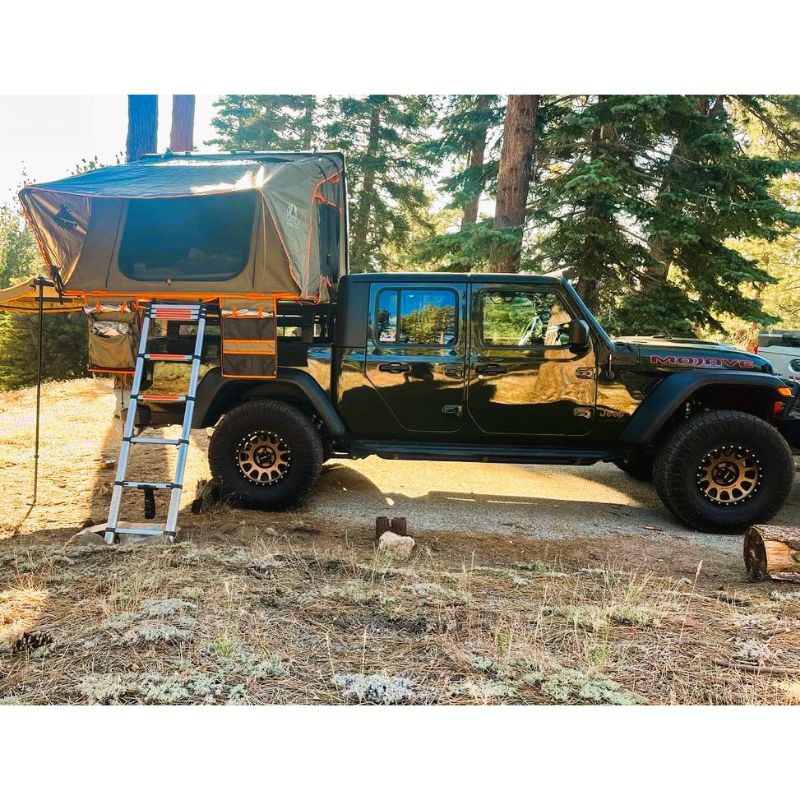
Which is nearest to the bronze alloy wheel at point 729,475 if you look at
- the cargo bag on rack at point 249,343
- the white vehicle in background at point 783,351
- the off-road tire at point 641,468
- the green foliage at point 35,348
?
the off-road tire at point 641,468

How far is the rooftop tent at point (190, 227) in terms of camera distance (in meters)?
4.84

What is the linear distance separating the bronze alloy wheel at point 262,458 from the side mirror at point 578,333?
2.45m

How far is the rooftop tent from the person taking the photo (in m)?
4.84

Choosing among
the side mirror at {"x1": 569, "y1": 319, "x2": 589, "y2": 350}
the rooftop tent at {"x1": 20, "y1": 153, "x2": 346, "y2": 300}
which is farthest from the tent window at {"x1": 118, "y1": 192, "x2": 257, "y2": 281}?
the side mirror at {"x1": 569, "y1": 319, "x2": 589, "y2": 350}

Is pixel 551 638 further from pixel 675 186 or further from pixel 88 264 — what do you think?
pixel 675 186

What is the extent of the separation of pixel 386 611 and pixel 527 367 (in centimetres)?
255

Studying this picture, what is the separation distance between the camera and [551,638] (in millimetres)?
3168

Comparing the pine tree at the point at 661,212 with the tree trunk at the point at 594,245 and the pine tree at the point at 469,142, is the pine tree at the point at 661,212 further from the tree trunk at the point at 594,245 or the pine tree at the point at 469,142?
the pine tree at the point at 469,142

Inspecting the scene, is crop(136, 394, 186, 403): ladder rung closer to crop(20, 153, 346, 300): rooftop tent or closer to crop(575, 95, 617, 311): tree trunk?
crop(20, 153, 346, 300): rooftop tent

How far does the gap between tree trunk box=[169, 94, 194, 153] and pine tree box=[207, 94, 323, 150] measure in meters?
3.52

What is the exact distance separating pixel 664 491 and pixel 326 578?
2847 mm

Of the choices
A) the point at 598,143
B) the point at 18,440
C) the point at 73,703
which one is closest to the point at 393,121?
the point at 598,143

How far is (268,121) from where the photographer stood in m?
15.4

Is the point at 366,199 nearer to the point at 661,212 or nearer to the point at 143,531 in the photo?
the point at 661,212
